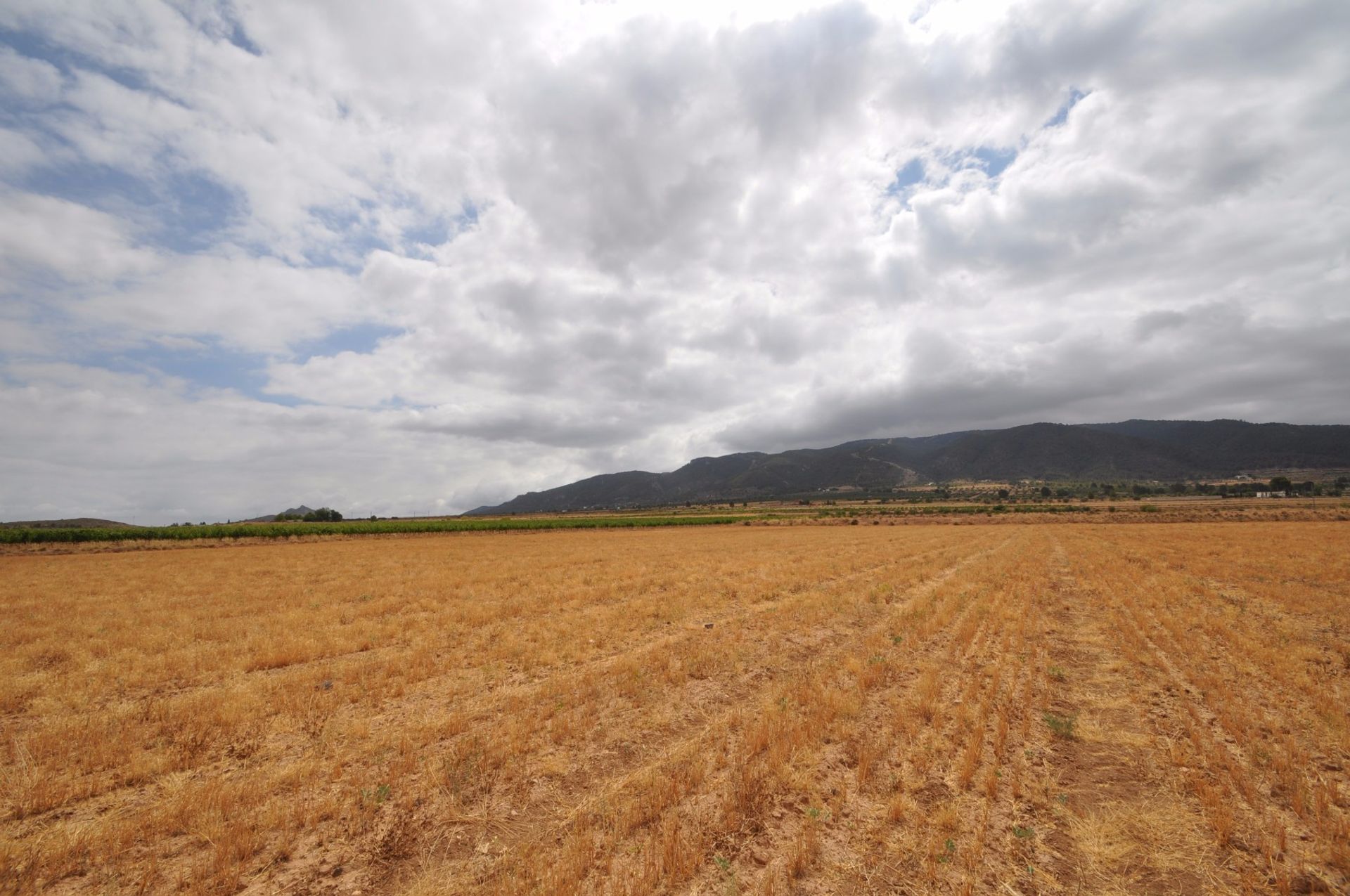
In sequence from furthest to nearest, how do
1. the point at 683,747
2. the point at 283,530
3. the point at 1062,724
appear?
the point at 283,530 < the point at 1062,724 < the point at 683,747

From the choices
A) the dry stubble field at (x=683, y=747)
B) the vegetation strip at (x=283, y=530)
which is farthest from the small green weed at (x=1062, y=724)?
the vegetation strip at (x=283, y=530)

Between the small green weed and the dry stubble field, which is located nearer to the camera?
the dry stubble field

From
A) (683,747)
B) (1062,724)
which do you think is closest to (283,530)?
(683,747)

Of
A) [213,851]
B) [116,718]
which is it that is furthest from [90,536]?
[213,851]

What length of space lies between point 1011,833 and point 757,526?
90.4 m

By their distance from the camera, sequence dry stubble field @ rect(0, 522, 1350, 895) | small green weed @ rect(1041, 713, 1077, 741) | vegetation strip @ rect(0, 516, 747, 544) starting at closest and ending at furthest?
1. dry stubble field @ rect(0, 522, 1350, 895)
2. small green weed @ rect(1041, 713, 1077, 741)
3. vegetation strip @ rect(0, 516, 747, 544)

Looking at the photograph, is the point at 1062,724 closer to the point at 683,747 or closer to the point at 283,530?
the point at 683,747

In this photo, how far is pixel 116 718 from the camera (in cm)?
957

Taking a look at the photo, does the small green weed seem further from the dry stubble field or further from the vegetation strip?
the vegetation strip

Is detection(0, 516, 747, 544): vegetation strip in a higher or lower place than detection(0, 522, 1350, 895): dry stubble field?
higher

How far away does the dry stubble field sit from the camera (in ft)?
18.4

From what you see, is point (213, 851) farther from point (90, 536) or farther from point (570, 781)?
point (90, 536)

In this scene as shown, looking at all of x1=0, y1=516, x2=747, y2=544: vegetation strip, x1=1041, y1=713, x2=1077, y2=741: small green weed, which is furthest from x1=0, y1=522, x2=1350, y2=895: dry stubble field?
x1=0, y1=516, x2=747, y2=544: vegetation strip

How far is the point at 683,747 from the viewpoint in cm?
832
